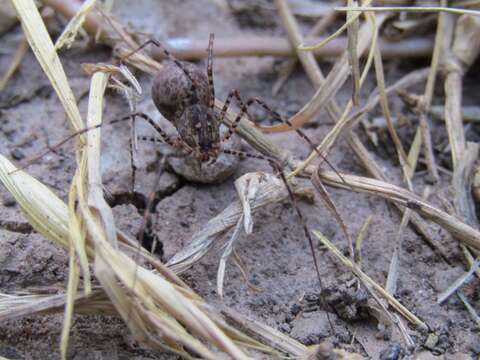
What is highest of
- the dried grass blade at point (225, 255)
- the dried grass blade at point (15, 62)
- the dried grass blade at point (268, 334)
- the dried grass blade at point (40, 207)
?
the dried grass blade at point (15, 62)

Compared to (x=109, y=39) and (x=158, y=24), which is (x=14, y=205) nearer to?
(x=109, y=39)

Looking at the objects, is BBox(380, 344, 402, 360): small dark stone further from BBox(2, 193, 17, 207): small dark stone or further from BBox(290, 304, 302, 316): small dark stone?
BBox(2, 193, 17, 207): small dark stone

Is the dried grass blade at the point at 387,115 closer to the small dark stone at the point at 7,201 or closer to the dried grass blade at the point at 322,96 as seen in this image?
the dried grass blade at the point at 322,96

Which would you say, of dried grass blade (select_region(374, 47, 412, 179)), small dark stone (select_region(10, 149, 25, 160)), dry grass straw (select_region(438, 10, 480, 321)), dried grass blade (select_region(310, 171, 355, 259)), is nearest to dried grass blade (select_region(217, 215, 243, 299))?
dried grass blade (select_region(310, 171, 355, 259))

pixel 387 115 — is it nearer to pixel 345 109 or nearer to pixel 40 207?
pixel 345 109

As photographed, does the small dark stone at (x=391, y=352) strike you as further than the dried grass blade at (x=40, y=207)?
Yes

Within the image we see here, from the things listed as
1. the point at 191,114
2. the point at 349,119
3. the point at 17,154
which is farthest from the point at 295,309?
the point at 17,154

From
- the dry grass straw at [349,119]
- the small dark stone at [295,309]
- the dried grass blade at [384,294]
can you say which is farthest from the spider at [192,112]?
the small dark stone at [295,309]
